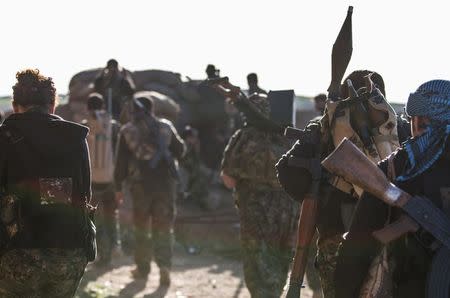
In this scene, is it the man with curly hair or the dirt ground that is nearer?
the man with curly hair

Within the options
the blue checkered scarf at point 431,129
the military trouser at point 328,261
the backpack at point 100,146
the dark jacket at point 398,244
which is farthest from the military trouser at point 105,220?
the blue checkered scarf at point 431,129

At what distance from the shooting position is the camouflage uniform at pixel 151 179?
9633mm

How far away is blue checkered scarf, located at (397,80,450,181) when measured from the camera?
3.49 m

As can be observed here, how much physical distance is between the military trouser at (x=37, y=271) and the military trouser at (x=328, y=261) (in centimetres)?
146

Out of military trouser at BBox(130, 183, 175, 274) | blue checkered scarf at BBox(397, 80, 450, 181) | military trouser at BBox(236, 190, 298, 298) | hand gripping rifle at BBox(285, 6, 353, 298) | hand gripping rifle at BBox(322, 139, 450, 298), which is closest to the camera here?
hand gripping rifle at BBox(322, 139, 450, 298)

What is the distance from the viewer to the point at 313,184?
4.86 meters

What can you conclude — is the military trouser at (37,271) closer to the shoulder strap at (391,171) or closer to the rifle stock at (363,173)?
the rifle stock at (363,173)

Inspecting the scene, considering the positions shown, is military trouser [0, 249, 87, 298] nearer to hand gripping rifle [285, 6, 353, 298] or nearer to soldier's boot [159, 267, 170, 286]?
hand gripping rifle [285, 6, 353, 298]

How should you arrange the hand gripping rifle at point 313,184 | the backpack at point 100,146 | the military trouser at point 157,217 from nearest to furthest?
the hand gripping rifle at point 313,184
the military trouser at point 157,217
the backpack at point 100,146

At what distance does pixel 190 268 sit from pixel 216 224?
2.14m

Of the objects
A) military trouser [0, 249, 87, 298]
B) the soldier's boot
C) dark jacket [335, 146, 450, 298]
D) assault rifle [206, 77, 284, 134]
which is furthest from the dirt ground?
dark jacket [335, 146, 450, 298]

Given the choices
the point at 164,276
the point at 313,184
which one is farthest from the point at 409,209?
the point at 164,276

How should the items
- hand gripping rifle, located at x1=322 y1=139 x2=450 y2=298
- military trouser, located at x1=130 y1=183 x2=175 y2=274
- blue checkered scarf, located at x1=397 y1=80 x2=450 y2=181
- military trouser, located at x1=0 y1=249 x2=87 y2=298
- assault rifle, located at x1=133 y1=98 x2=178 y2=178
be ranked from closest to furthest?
hand gripping rifle, located at x1=322 y1=139 x2=450 y2=298, blue checkered scarf, located at x1=397 y1=80 x2=450 y2=181, military trouser, located at x1=0 y1=249 x2=87 y2=298, assault rifle, located at x1=133 y1=98 x2=178 y2=178, military trouser, located at x1=130 y1=183 x2=175 y2=274

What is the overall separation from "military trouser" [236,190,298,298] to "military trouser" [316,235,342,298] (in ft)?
7.27
